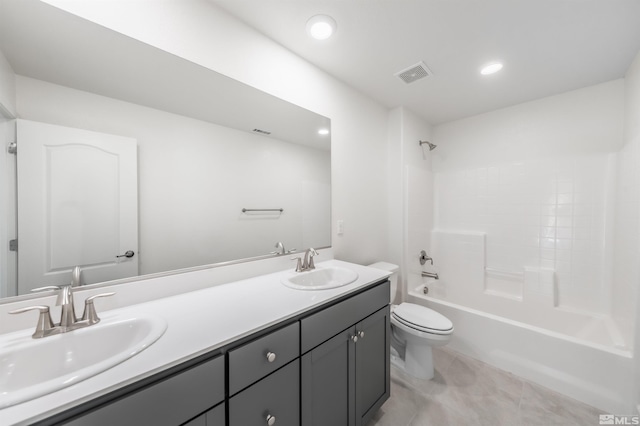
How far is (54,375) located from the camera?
→ 0.72 m

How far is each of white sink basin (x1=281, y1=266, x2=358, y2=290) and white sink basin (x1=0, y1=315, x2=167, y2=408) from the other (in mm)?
711

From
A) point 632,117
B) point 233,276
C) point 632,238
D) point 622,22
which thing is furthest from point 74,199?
point 632,117

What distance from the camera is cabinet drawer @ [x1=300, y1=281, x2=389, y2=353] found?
1.00 m

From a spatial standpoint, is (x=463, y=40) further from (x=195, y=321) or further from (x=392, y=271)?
(x=195, y=321)

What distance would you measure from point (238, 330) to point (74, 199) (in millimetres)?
843

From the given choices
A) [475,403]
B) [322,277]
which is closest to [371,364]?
[322,277]

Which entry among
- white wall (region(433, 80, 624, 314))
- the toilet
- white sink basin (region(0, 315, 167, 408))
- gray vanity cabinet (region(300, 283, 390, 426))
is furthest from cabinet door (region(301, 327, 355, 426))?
white wall (region(433, 80, 624, 314))

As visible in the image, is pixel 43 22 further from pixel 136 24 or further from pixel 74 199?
pixel 74 199

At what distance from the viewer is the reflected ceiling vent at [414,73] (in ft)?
5.88

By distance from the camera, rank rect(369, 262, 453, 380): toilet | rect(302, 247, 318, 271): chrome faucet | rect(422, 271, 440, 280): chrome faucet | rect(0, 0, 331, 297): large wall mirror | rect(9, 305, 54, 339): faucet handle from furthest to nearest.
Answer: rect(422, 271, 440, 280): chrome faucet < rect(369, 262, 453, 380): toilet < rect(302, 247, 318, 271): chrome faucet < rect(0, 0, 331, 297): large wall mirror < rect(9, 305, 54, 339): faucet handle

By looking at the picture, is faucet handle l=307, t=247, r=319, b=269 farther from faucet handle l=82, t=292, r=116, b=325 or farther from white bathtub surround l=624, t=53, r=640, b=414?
white bathtub surround l=624, t=53, r=640, b=414

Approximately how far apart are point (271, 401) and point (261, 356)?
191 mm

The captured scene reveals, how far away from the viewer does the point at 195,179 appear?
4.02ft

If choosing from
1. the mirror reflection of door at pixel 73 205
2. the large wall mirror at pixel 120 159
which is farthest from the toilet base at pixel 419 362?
the mirror reflection of door at pixel 73 205
